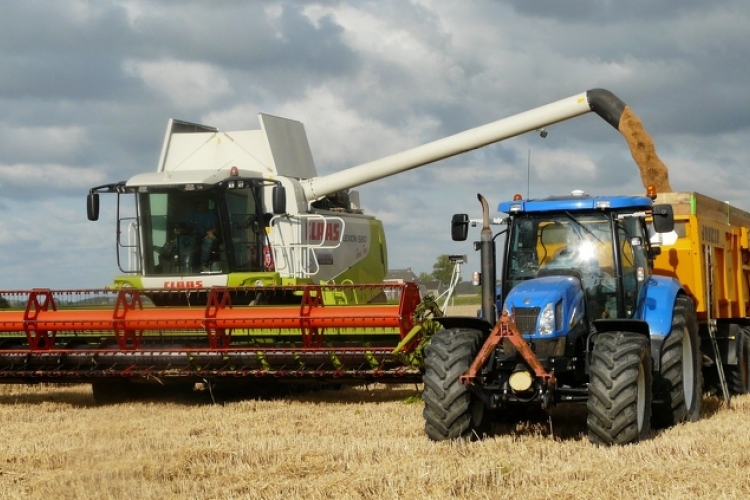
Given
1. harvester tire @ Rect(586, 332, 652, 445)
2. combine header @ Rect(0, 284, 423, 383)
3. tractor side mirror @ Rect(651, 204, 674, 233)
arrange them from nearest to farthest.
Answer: harvester tire @ Rect(586, 332, 652, 445)
tractor side mirror @ Rect(651, 204, 674, 233)
combine header @ Rect(0, 284, 423, 383)

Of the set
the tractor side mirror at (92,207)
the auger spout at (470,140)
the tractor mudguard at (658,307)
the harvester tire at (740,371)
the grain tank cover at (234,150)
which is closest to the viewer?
the tractor mudguard at (658,307)

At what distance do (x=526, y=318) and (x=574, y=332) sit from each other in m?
0.36

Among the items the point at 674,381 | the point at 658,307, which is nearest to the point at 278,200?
the point at 658,307

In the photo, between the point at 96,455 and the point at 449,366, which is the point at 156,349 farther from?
the point at 449,366

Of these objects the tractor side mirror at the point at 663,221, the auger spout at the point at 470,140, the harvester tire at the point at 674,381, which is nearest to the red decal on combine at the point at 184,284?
the auger spout at the point at 470,140

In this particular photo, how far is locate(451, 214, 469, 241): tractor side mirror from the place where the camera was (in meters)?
7.53

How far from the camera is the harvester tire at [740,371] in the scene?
9836 millimetres

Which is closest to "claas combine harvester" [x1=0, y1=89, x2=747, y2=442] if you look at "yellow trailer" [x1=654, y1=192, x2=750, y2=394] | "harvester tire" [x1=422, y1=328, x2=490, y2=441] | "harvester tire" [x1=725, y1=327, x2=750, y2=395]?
"harvester tire" [x1=422, y1=328, x2=490, y2=441]

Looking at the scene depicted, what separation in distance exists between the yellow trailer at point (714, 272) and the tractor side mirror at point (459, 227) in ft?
6.01

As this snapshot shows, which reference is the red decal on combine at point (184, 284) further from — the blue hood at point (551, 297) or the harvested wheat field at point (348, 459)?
the blue hood at point (551, 297)

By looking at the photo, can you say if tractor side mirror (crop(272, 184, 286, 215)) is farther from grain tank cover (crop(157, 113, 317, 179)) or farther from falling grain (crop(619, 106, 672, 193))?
falling grain (crop(619, 106, 672, 193))

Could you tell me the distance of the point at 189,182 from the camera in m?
11.3

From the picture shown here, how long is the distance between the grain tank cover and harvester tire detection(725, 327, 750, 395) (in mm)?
5370

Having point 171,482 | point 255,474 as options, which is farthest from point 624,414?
point 171,482
